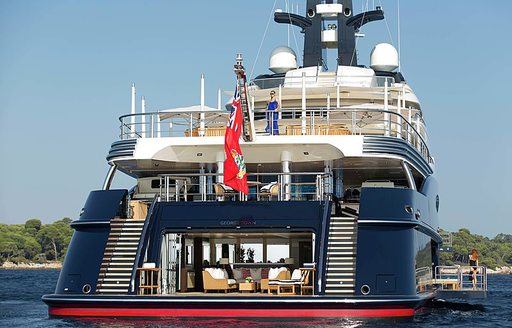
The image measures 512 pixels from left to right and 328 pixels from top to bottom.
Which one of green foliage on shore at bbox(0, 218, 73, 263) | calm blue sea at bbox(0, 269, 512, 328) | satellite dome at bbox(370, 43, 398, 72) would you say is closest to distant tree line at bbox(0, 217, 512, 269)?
green foliage on shore at bbox(0, 218, 73, 263)

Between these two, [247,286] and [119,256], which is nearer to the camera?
[119,256]

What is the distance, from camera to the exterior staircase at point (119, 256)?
19922 mm

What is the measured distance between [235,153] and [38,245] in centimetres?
9693

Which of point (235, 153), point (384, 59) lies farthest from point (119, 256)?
point (384, 59)

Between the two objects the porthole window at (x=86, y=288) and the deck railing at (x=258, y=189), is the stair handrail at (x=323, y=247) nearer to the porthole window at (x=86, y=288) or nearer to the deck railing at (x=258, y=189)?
the deck railing at (x=258, y=189)

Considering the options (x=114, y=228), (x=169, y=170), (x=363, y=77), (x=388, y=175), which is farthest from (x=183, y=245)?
(x=363, y=77)

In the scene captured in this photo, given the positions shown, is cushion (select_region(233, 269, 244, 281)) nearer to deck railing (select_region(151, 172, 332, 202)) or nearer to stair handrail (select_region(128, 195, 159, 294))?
deck railing (select_region(151, 172, 332, 202))

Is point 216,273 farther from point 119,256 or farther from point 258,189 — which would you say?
point 258,189

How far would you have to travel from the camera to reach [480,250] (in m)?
116

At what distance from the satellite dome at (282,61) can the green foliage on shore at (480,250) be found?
249 ft

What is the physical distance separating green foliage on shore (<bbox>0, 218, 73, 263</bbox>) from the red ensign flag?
93920 mm

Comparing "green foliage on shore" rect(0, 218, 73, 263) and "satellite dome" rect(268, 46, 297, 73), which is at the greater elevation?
"satellite dome" rect(268, 46, 297, 73)

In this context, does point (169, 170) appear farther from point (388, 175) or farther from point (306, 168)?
point (388, 175)

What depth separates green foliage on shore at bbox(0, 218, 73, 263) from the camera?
11406 cm
